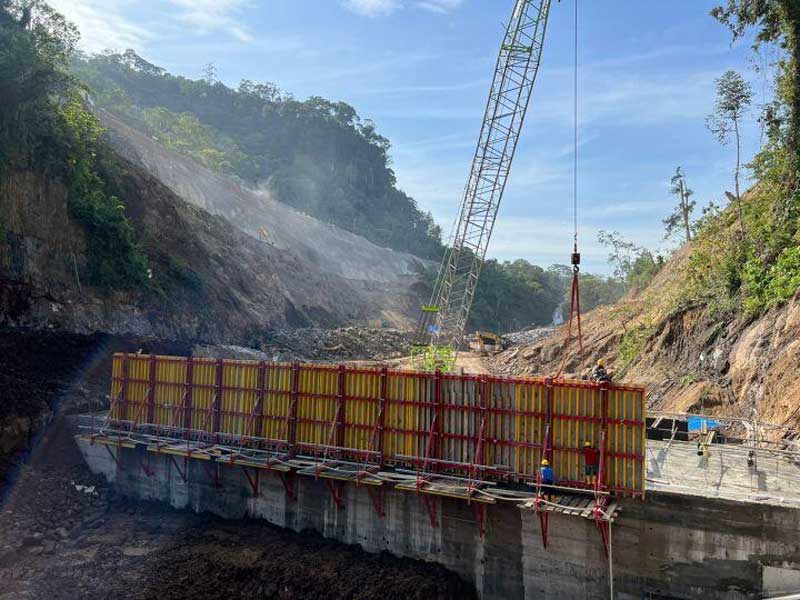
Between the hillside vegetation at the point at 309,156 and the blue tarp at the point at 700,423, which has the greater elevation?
the hillside vegetation at the point at 309,156

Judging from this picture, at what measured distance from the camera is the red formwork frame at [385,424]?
38.2 feet

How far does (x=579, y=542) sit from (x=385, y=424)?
5.17 metres

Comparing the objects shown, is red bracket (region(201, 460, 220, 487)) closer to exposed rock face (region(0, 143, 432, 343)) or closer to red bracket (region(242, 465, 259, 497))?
red bracket (region(242, 465, 259, 497))

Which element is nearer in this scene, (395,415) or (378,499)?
(378,499)

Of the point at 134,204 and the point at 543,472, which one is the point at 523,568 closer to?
the point at 543,472

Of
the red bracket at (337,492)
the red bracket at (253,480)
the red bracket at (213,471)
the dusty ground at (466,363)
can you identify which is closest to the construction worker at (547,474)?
the red bracket at (337,492)

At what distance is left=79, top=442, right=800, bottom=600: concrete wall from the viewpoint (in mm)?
9664

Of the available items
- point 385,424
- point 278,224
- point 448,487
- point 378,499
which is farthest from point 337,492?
point 278,224

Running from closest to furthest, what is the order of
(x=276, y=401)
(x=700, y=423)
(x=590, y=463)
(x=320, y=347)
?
1. (x=590, y=463)
2. (x=700, y=423)
3. (x=276, y=401)
4. (x=320, y=347)

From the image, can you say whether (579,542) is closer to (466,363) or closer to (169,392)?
(169,392)

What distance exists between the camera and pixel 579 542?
35.9 ft

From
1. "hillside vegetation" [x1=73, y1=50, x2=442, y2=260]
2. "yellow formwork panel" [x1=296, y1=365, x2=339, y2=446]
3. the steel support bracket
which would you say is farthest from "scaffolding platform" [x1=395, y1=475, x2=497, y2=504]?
"hillside vegetation" [x1=73, y1=50, x2=442, y2=260]

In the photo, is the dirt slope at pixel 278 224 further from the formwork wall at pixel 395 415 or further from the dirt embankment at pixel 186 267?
the formwork wall at pixel 395 415

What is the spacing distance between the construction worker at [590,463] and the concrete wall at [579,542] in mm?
835
